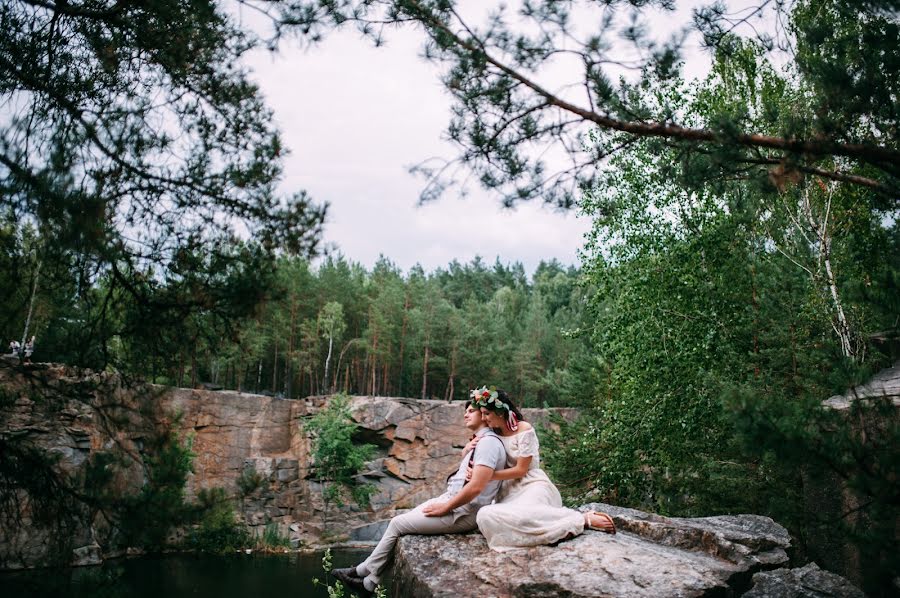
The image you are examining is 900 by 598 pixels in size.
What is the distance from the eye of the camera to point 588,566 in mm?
3939

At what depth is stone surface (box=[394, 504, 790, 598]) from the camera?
3721 mm

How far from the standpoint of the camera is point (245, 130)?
4043 millimetres

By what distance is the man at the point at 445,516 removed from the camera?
456 cm

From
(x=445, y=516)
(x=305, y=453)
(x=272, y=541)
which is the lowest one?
(x=272, y=541)

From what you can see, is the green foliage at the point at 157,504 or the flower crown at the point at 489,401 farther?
the flower crown at the point at 489,401

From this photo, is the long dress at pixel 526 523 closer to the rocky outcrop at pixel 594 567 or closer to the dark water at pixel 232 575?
the rocky outcrop at pixel 594 567

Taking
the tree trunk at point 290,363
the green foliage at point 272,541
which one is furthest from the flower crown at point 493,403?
the tree trunk at point 290,363

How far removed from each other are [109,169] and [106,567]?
204 centimetres

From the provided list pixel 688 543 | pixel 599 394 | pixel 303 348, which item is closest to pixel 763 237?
pixel 599 394

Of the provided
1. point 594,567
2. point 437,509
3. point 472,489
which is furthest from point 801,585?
point 437,509

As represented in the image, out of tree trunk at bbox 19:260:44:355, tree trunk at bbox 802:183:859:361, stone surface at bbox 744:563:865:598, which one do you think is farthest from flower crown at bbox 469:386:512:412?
tree trunk at bbox 802:183:859:361

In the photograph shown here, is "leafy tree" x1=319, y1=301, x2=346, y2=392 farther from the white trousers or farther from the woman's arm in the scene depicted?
the woman's arm

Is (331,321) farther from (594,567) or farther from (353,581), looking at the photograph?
(594,567)

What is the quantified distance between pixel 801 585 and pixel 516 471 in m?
1.87
